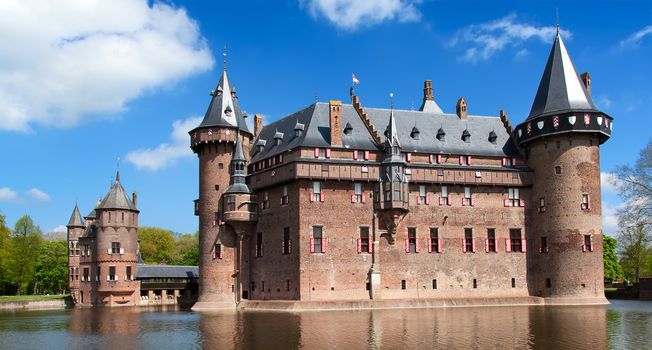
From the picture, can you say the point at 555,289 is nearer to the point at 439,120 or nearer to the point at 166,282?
the point at 439,120

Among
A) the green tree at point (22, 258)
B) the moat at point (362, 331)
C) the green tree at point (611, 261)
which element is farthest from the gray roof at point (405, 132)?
the green tree at point (22, 258)

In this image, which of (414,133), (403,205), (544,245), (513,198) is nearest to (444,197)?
(403,205)

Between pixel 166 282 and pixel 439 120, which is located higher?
pixel 439 120

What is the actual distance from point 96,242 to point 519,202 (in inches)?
1667

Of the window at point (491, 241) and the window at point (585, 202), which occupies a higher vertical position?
the window at point (585, 202)

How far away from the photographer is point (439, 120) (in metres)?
60.8

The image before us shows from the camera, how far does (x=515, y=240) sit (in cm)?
5669

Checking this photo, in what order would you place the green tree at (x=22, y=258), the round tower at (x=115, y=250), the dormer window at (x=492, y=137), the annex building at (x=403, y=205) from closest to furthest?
the annex building at (x=403, y=205)
the dormer window at (x=492, y=137)
the round tower at (x=115, y=250)
the green tree at (x=22, y=258)

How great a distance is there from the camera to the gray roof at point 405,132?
54969mm

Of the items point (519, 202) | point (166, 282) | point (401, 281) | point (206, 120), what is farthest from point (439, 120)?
point (166, 282)

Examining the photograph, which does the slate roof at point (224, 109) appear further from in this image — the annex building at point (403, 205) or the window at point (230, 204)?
the window at point (230, 204)

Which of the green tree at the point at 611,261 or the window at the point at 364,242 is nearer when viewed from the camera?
the window at the point at 364,242

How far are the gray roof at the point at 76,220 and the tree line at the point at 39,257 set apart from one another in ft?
25.2

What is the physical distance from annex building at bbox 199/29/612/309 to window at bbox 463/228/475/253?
0.11 m
